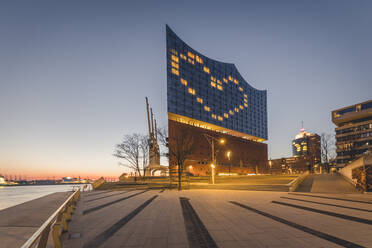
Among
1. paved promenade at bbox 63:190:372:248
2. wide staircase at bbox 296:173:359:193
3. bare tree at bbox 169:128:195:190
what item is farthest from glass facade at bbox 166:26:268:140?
paved promenade at bbox 63:190:372:248

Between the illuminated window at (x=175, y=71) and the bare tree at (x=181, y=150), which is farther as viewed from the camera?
the illuminated window at (x=175, y=71)

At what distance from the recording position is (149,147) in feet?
198

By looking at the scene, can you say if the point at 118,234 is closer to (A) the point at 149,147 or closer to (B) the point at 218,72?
(A) the point at 149,147

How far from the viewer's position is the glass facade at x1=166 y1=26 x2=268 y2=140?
2724 inches

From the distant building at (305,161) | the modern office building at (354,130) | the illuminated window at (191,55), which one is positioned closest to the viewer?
the distant building at (305,161)

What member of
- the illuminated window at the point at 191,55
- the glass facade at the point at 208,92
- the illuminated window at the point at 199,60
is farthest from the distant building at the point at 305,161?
the illuminated window at the point at 191,55

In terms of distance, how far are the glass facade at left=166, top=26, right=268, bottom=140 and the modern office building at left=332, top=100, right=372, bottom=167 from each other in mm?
34950

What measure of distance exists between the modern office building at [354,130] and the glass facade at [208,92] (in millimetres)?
34950

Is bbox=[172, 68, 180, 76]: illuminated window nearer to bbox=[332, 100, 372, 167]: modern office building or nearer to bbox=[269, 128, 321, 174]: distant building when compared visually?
bbox=[269, 128, 321, 174]: distant building

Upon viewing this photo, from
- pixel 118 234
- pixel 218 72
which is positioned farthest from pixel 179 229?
pixel 218 72

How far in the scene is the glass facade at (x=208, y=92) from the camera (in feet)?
227

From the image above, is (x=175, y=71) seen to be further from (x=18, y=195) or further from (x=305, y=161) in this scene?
(x=305, y=161)

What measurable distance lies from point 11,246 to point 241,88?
103206 millimetres

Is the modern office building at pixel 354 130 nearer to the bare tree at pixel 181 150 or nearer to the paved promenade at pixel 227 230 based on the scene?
the bare tree at pixel 181 150
